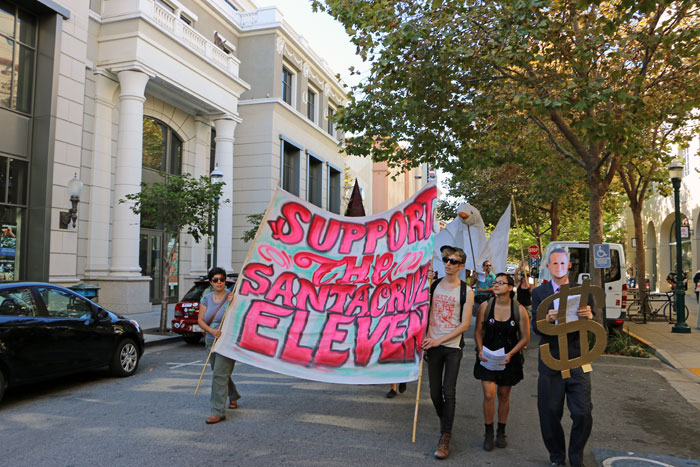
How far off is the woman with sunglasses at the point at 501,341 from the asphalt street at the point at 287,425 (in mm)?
474

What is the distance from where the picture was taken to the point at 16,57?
13875 mm

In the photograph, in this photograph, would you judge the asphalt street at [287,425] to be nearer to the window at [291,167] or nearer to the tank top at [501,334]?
the tank top at [501,334]

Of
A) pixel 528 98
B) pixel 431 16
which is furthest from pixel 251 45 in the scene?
pixel 528 98

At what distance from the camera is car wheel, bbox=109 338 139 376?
26.0ft

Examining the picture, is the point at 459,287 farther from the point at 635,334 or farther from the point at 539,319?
the point at 635,334

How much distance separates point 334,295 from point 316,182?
25476 millimetres

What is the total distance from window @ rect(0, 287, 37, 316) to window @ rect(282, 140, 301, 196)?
65.5 feet

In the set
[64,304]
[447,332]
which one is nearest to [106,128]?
[64,304]

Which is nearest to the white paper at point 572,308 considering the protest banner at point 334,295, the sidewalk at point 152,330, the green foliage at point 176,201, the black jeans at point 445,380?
the black jeans at point 445,380

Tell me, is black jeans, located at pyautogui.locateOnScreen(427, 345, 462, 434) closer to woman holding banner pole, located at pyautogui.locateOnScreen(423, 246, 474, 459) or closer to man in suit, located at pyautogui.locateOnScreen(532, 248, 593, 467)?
woman holding banner pole, located at pyautogui.locateOnScreen(423, 246, 474, 459)

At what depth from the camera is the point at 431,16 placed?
34.7 feet

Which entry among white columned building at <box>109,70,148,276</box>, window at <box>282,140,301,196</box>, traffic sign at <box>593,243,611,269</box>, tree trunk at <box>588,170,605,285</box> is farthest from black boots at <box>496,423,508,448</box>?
window at <box>282,140,301,196</box>

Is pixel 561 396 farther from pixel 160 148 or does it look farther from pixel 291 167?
pixel 291 167

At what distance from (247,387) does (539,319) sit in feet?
14.1
